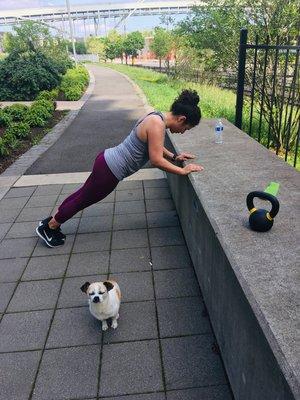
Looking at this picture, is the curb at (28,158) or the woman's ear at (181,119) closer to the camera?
the woman's ear at (181,119)

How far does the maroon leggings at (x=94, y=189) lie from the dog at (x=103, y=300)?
1.32 metres

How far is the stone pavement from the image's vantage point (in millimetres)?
2734

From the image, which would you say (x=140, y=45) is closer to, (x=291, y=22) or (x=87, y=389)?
(x=291, y=22)

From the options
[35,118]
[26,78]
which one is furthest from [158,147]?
[26,78]

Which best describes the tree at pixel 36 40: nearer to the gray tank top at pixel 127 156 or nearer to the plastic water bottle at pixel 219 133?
the plastic water bottle at pixel 219 133

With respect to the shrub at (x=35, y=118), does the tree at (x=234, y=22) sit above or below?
above

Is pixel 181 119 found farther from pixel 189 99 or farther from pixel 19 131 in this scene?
pixel 19 131

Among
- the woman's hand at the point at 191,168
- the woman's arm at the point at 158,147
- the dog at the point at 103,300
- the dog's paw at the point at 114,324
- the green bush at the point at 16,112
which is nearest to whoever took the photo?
the dog at the point at 103,300

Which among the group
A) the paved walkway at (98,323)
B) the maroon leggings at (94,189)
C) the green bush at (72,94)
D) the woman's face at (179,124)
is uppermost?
the woman's face at (179,124)

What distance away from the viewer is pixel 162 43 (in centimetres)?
4097

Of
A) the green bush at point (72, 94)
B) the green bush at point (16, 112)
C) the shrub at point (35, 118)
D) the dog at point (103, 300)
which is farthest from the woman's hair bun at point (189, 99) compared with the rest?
the green bush at point (72, 94)

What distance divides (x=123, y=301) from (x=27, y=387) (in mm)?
1138

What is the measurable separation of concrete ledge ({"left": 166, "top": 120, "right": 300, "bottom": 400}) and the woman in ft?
1.42

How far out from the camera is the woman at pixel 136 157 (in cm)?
376
